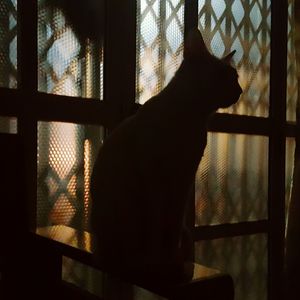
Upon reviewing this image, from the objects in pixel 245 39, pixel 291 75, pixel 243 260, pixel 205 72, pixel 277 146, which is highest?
pixel 245 39

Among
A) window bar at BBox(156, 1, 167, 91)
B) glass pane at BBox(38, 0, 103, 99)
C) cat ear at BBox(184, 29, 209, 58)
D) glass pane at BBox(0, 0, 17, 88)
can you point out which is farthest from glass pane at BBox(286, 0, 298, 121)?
glass pane at BBox(0, 0, 17, 88)

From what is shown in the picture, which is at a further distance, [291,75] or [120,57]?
[291,75]

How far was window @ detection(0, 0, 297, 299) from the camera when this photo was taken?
1054 mm

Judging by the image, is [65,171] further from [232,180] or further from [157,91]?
[232,180]

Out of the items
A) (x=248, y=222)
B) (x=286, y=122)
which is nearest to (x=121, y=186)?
(x=248, y=222)

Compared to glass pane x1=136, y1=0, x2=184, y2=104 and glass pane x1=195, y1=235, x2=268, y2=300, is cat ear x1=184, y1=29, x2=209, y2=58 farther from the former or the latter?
glass pane x1=195, y1=235, x2=268, y2=300

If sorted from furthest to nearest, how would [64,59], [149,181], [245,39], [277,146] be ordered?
[277,146]
[245,39]
[64,59]
[149,181]

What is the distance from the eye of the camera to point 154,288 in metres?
0.54

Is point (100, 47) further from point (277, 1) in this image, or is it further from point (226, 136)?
point (277, 1)

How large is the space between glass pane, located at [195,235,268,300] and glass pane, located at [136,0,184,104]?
0.59 meters

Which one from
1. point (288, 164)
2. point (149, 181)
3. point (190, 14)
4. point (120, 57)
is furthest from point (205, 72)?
point (288, 164)

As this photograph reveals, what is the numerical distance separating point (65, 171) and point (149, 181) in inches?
18.5

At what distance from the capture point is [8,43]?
1028 millimetres

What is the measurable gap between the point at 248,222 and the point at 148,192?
98 cm
